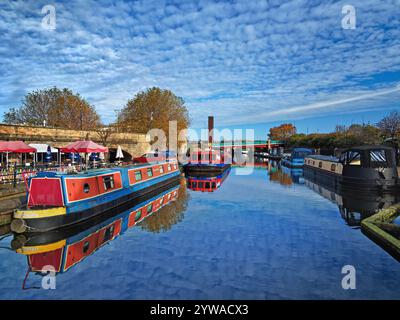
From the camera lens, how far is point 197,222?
544 inches

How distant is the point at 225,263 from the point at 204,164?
24.2 meters

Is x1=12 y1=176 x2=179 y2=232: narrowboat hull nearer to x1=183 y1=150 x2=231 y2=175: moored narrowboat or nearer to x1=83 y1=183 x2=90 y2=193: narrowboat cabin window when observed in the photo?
x1=83 y1=183 x2=90 y2=193: narrowboat cabin window

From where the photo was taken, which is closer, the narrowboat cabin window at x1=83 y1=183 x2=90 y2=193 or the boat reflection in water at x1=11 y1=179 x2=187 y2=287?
the boat reflection in water at x1=11 y1=179 x2=187 y2=287

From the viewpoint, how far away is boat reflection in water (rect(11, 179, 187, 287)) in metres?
9.35

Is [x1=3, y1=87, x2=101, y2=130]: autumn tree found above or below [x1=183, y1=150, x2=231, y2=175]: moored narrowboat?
above

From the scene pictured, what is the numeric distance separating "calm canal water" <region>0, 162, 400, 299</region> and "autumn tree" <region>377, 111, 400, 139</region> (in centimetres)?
3246

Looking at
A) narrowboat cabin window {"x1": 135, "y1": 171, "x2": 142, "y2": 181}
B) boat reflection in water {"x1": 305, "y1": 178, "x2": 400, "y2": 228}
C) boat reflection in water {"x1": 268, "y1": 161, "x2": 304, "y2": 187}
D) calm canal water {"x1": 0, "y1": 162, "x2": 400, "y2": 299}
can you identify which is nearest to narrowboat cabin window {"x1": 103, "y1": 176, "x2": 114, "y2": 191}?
calm canal water {"x1": 0, "y1": 162, "x2": 400, "y2": 299}

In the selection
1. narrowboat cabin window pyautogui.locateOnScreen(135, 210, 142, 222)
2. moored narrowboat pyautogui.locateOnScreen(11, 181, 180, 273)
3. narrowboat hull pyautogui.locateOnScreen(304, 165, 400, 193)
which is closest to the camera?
moored narrowboat pyautogui.locateOnScreen(11, 181, 180, 273)

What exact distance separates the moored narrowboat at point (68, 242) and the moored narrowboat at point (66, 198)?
33 cm

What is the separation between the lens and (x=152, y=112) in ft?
146

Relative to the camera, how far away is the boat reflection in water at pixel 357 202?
15195 millimetres

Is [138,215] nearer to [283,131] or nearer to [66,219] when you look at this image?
[66,219]
